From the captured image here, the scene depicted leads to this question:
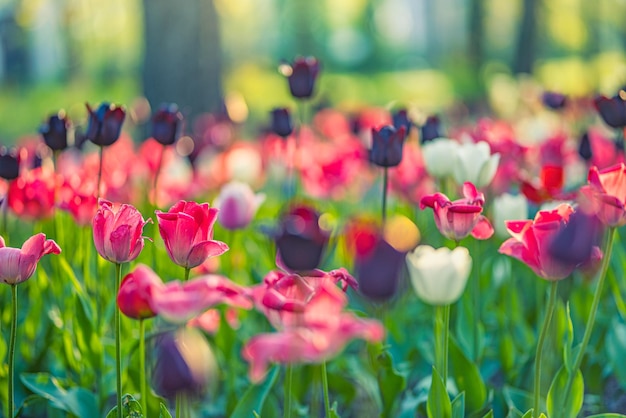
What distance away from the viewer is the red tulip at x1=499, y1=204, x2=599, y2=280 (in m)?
1.60

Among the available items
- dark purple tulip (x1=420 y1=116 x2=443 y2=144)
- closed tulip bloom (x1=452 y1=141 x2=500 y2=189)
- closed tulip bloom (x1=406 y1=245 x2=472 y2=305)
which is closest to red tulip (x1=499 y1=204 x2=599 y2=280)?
closed tulip bloom (x1=406 y1=245 x2=472 y2=305)

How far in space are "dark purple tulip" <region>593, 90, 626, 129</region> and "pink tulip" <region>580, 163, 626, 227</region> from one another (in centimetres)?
100

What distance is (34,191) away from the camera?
8.71 ft

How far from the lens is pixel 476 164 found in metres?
2.49

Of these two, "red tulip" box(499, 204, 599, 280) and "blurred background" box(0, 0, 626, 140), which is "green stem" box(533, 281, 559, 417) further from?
"blurred background" box(0, 0, 626, 140)

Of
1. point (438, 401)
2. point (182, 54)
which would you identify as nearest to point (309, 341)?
point (438, 401)

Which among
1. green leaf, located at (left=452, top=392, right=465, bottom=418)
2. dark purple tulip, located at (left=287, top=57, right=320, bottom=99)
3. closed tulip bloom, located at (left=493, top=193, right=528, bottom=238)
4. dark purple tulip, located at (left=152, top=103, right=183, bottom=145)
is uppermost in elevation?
dark purple tulip, located at (left=287, top=57, right=320, bottom=99)

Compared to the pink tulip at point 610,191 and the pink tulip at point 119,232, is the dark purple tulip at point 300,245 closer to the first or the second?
the pink tulip at point 119,232

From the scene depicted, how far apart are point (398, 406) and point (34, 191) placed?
1277mm

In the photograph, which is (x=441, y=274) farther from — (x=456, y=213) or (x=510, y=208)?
(x=510, y=208)

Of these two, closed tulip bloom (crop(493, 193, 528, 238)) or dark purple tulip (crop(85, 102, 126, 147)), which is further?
closed tulip bloom (crop(493, 193, 528, 238))

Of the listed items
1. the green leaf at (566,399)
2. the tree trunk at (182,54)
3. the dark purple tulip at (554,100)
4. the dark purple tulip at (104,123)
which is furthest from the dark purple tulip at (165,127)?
the tree trunk at (182,54)

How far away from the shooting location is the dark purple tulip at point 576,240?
1.52 m

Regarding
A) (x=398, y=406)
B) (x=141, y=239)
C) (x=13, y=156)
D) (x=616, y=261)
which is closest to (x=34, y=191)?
(x=13, y=156)
